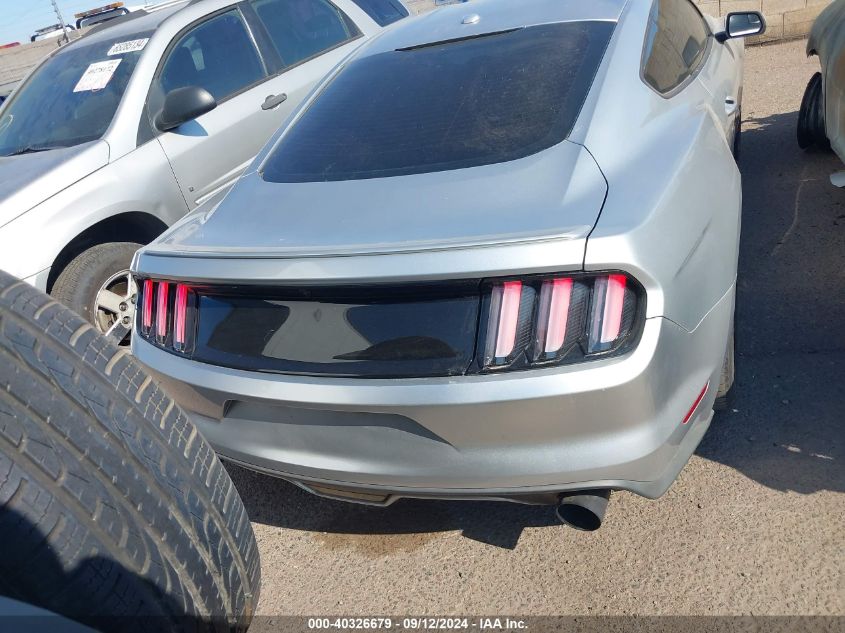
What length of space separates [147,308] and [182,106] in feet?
6.74

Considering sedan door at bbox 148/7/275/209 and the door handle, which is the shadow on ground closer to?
sedan door at bbox 148/7/275/209

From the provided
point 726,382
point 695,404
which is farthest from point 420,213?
point 726,382

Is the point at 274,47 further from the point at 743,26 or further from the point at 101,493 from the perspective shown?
the point at 101,493

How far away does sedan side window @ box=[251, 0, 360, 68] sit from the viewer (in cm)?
500

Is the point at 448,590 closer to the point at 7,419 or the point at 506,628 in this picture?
the point at 506,628

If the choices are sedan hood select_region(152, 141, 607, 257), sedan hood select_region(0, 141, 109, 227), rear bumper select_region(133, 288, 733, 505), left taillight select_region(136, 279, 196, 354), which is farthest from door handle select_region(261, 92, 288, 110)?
rear bumper select_region(133, 288, 733, 505)

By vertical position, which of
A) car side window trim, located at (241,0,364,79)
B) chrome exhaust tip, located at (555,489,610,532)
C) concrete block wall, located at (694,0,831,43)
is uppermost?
car side window trim, located at (241,0,364,79)

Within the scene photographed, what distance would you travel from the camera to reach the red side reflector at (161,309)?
2.29 metres

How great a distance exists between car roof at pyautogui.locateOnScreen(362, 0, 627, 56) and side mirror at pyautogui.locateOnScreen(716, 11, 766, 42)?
1144 millimetres

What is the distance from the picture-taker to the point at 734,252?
7.97 feet

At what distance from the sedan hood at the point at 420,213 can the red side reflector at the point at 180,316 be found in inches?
4.8

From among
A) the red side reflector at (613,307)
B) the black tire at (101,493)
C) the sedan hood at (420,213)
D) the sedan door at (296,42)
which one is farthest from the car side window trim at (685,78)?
the sedan door at (296,42)

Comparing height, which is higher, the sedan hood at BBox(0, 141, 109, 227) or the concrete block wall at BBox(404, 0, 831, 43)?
the sedan hood at BBox(0, 141, 109, 227)

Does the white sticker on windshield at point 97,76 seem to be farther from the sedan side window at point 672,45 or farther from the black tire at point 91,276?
the sedan side window at point 672,45
